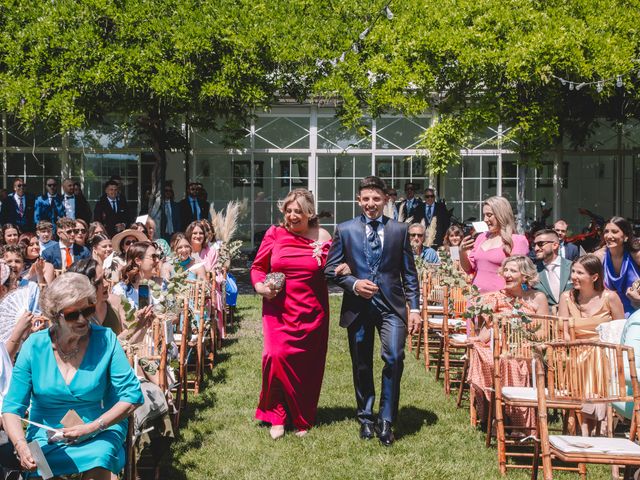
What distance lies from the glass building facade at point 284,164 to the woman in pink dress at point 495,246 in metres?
12.3

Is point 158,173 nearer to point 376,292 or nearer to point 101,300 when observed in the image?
point 376,292

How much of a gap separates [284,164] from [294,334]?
13720 millimetres

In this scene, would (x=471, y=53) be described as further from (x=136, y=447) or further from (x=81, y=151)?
(x=136, y=447)

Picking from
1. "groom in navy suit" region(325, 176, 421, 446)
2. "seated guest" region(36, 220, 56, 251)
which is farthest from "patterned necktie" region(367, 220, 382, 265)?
"seated guest" region(36, 220, 56, 251)

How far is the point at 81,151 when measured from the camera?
64.7 ft

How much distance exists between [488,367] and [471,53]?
1002 centimetres

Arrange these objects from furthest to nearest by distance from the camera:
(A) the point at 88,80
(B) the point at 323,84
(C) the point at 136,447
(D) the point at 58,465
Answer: (B) the point at 323,84 < (A) the point at 88,80 < (C) the point at 136,447 < (D) the point at 58,465

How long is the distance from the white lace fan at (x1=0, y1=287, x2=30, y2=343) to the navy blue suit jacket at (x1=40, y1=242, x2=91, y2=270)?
17.0 feet

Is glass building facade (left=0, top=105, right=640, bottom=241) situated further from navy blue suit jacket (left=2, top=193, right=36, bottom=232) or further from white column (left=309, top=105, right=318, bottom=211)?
navy blue suit jacket (left=2, top=193, right=36, bottom=232)

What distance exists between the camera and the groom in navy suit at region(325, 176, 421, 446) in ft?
21.1

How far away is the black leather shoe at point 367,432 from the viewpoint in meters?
6.56

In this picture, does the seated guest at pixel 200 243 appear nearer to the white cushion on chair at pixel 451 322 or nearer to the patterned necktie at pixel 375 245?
the white cushion on chair at pixel 451 322

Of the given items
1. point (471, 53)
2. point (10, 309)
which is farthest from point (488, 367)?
point (471, 53)

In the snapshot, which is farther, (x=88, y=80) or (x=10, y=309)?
(x=88, y=80)
